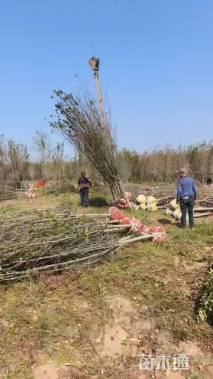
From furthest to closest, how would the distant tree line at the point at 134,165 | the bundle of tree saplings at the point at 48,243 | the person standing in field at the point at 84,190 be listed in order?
the distant tree line at the point at 134,165 < the person standing in field at the point at 84,190 < the bundle of tree saplings at the point at 48,243

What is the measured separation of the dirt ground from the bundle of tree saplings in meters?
0.15

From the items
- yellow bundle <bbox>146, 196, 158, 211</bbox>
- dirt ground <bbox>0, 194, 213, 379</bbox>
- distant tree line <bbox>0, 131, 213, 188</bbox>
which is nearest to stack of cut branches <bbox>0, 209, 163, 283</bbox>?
dirt ground <bbox>0, 194, 213, 379</bbox>

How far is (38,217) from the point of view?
5566mm

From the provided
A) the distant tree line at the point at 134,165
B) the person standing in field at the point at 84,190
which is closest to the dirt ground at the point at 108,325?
the person standing in field at the point at 84,190

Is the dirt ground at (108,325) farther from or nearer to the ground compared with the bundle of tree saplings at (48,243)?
nearer to the ground

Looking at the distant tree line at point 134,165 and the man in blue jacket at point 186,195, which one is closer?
the man in blue jacket at point 186,195

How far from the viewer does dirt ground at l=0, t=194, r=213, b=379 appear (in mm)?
3545

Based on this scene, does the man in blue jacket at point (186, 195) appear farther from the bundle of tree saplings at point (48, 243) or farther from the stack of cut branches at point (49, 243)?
the bundle of tree saplings at point (48, 243)

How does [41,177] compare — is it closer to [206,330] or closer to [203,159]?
[203,159]

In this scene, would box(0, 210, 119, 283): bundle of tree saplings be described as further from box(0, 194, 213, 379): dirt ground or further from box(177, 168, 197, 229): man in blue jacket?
box(177, 168, 197, 229): man in blue jacket

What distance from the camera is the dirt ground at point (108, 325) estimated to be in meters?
3.54

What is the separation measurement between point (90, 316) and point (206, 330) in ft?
3.79

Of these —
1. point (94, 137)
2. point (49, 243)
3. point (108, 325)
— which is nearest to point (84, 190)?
point (94, 137)

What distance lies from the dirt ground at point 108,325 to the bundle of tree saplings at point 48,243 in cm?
15
